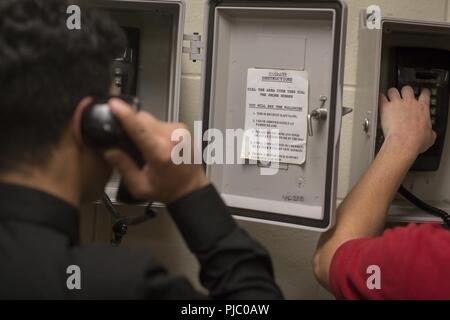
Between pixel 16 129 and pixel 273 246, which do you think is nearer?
pixel 16 129

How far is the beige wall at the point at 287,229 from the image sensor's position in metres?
1.22

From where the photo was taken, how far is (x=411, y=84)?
1100 mm

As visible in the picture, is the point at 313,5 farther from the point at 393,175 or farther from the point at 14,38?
the point at 14,38

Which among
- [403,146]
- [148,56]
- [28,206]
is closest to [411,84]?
[403,146]

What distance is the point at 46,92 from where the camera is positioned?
0.55m

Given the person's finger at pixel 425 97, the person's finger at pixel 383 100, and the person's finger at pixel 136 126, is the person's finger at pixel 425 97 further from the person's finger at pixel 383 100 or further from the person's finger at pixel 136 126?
the person's finger at pixel 136 126

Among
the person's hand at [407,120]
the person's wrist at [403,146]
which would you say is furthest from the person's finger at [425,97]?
the person's wrist at [403,146]

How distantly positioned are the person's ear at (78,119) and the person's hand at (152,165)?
0.10ft

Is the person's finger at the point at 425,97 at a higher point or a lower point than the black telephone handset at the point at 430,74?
lower

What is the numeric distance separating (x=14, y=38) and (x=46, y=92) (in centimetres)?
7

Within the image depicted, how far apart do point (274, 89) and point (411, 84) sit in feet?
1.04

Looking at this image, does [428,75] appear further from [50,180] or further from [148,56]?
[50,180]

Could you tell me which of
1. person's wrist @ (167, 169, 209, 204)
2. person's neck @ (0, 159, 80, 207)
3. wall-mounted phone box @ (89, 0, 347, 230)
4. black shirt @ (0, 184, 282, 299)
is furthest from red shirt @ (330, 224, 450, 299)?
person's neck @ (0, 159, 80, 207)

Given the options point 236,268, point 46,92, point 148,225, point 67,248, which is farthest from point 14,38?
point 148,225
